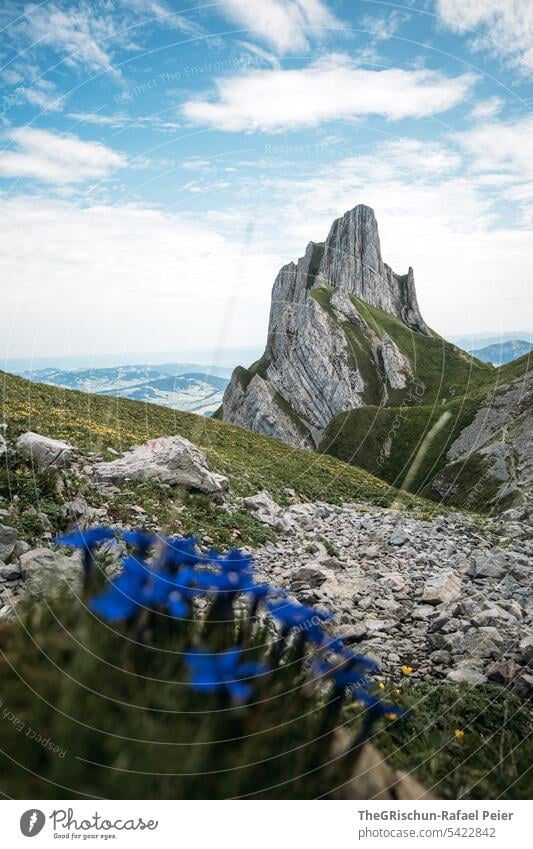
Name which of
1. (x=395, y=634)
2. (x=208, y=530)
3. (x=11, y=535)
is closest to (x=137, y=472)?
(x=208, y=530)

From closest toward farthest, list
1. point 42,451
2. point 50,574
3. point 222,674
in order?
point 222,674 < point 50,574 < point 42,451

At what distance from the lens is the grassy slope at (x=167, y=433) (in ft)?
47.3

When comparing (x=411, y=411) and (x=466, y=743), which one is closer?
(x=466, y=743)

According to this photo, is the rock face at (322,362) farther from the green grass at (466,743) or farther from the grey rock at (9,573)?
the green grass at (466,743)

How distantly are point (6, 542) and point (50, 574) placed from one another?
3836 millimetres

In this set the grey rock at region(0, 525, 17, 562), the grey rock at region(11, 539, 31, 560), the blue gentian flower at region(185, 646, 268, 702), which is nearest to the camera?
the blue gentian flower at region(185, 646, 268, 702)

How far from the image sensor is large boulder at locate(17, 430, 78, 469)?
9.55 m

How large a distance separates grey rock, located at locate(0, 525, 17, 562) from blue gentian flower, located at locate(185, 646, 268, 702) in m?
5.22

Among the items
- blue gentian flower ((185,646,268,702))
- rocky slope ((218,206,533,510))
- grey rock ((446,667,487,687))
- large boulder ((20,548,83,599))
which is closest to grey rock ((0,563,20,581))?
large boulder ((20,548,83,599))

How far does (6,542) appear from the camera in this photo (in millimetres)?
6344

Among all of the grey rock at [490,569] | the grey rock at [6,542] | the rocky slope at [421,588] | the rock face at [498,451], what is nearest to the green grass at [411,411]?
the rock face at [498,451]

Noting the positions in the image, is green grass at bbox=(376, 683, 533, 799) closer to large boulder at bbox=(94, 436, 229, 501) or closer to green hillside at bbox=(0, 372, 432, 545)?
green hillside at bbox=(0, 372, 432, 545)

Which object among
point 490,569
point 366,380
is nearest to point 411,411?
point 366,380

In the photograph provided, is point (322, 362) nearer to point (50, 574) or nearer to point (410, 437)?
point (410, 437)
